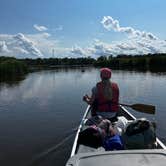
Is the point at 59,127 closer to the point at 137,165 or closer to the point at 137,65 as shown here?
the point at 137,165

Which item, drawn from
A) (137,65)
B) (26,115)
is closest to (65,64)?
(137,65)

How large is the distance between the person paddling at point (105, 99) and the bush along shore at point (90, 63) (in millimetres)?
47271

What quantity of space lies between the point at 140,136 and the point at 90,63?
597 ft

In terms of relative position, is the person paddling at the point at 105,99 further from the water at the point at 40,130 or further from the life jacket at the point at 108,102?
the water at the point at 40,130

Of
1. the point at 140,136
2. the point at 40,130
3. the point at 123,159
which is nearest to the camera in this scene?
the point at 123,159

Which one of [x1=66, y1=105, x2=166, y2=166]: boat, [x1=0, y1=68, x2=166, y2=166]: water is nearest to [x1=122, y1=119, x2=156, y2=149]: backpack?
[x1=66, y1=105, x2=166, y2=166]: boat

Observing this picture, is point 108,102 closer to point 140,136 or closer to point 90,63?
point 140,136

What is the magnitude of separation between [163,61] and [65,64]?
356ft

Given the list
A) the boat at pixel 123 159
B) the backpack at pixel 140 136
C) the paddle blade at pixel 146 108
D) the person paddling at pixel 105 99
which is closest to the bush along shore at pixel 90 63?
the paddle blade at pixel 146 108

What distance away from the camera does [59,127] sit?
43.5ft

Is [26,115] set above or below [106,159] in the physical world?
below

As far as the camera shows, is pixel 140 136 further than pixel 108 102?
No

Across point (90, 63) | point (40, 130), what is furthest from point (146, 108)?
point (90, 63)

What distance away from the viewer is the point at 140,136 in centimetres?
605
